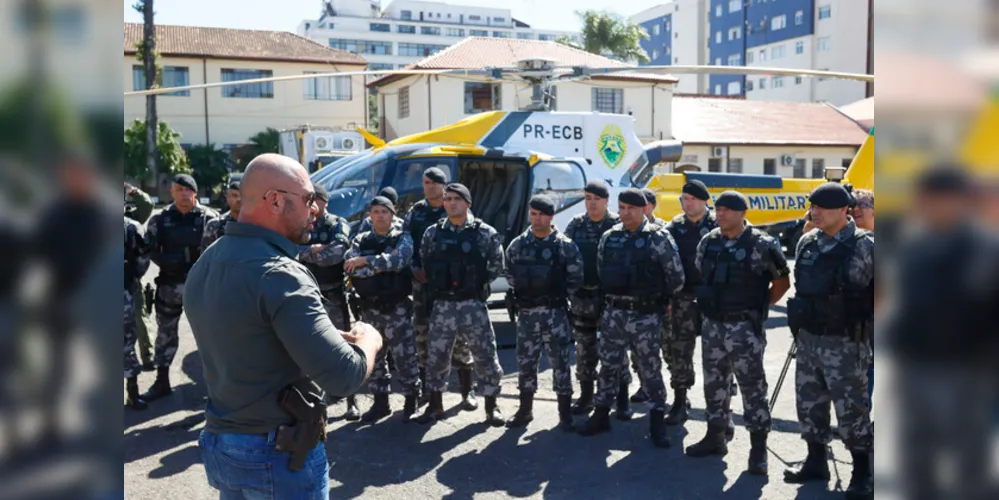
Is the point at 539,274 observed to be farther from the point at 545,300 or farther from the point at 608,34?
the point at 608,34

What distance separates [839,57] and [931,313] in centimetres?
5078

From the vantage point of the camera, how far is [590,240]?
6.26m

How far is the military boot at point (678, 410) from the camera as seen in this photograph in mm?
5789

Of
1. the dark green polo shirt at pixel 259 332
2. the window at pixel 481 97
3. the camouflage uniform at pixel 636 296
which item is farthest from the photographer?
the window at pixel 481 97

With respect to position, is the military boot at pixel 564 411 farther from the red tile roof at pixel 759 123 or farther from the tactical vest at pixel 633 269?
the red tile roof at pixel 759 123

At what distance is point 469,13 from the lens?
89.9 metres

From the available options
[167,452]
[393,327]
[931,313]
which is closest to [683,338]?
[393,327]

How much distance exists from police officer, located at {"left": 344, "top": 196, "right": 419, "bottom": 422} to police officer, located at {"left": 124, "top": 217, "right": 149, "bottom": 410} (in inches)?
64.6

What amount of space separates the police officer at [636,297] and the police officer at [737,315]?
386 mm

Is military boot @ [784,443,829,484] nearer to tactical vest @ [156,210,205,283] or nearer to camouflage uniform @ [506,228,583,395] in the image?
camouflage uniform @ [506,228,583,395]

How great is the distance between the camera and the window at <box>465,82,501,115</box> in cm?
2973

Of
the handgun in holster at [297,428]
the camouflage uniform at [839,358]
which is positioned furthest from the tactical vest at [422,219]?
the handgun in holster at [297,428]

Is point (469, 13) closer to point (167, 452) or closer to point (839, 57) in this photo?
point (839, 57)

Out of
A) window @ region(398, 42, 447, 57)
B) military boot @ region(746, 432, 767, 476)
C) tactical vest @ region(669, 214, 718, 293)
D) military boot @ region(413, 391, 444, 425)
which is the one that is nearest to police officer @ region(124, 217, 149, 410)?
military boot @ region(413, 391, 444, 425)
